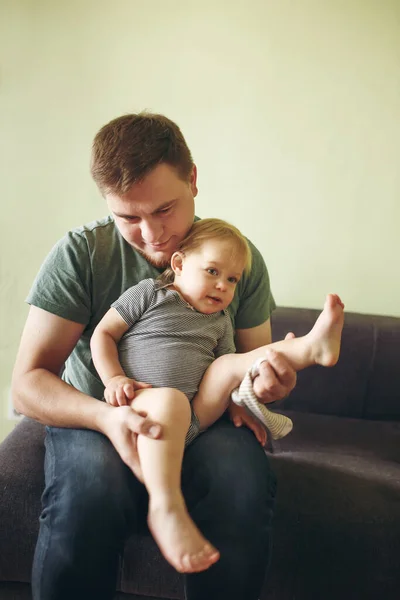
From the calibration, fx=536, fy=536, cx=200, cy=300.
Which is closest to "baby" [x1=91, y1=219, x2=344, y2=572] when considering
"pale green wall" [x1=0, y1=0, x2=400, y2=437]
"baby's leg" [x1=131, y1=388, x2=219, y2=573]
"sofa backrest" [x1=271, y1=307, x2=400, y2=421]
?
"baby's leg" [x1=131, y1=388, x2=219, y2=573]

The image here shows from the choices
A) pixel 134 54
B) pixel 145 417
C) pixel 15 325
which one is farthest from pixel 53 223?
pixel 145 417

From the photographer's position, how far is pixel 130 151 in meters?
1.02

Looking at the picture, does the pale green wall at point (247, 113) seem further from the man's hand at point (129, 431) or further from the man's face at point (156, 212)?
the man's hand at point (129, 431)

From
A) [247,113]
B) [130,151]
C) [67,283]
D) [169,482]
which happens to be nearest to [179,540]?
[169,482]

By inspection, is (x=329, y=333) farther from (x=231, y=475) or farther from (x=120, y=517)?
(x=120, y=517)

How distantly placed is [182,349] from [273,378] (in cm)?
21

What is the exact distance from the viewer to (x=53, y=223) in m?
2.00

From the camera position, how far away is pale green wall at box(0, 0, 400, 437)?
1.87 metres

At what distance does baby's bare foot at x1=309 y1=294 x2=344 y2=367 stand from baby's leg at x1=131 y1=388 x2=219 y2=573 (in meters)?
0.26

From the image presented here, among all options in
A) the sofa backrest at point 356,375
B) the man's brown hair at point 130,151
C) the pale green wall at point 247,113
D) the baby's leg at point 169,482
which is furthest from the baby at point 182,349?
the pale green wall at point 247,113

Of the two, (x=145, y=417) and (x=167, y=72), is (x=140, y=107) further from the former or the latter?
(x=145, y=417)

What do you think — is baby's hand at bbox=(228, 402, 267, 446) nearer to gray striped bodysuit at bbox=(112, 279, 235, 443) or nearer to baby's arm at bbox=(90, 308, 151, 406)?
gray striped bodysuit at bbox=(112, 279, 235, 443)

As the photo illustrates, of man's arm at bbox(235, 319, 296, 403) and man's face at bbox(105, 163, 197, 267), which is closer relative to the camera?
man's arm at bbox(235, 319, 296, 403)

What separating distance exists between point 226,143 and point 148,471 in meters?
1.36
